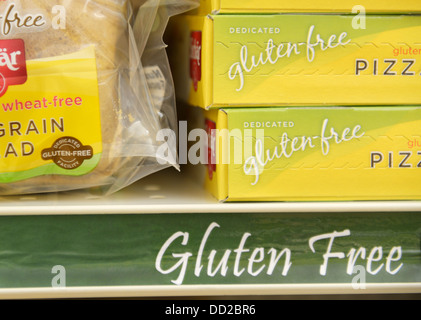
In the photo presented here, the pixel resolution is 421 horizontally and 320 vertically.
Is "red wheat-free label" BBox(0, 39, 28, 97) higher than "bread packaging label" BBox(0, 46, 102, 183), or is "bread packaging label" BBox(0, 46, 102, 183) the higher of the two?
"red wheat-free label" BBox(0, 39, 28, 97)

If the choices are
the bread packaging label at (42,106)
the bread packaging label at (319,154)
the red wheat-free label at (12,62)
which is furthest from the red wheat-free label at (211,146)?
the red wheat-free label at (12,62)

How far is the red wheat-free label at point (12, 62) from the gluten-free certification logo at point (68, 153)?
0.11m

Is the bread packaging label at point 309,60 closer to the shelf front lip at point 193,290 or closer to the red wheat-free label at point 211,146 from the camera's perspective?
the red wheat-free label at point 211,146

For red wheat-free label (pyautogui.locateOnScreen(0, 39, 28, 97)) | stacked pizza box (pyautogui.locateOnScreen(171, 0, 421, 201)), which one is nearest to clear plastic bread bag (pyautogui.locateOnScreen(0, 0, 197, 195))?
red wheat-free label (pyautogui.locateOnScreen(0, 39, 28, 97))

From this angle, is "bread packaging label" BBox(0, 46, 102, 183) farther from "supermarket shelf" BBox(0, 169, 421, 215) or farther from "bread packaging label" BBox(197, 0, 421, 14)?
"bread packaging label" BBox(197, 0, 421, 14)

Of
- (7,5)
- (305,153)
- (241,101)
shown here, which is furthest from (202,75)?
(7,5)

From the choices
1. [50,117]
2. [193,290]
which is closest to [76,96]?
[50,117]

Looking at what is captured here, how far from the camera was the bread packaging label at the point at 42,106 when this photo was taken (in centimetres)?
82

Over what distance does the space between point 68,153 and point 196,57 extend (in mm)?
261

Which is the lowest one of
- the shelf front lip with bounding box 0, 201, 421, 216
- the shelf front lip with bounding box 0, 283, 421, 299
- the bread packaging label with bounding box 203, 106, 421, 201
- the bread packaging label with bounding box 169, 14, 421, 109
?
the shelf front lip with bounding box 0, 283, 421, 299

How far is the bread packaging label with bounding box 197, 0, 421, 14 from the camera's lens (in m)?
0.81

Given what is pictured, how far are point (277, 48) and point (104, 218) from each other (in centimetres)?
37

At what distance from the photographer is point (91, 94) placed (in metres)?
0.84

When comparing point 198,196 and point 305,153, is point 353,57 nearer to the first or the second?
point 305,153
